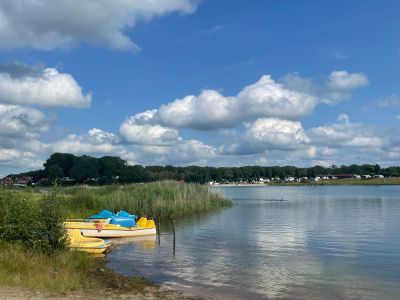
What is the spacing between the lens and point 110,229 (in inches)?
1336

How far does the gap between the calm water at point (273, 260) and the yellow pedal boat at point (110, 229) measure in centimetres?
141

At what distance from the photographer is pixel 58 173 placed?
501ft

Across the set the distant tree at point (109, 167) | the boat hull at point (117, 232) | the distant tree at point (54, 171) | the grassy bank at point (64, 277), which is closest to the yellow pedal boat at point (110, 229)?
the boat hull at point (117, 232)

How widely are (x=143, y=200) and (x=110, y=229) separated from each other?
14.8 m

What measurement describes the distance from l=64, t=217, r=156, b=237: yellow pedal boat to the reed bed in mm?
8104

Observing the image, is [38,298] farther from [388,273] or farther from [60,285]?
[388,273]

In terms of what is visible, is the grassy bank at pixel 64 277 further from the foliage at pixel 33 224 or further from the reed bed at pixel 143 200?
the reed bed at pixel 143 200

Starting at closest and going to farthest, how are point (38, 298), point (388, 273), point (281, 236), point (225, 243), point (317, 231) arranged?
1. point (38, 298)
2. point (388, 273)
3. point (225, 243)
4. point (281, 236)
5. point (317, 231)

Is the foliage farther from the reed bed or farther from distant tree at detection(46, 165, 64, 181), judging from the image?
distant tree at detection(46, 165, 64, 181)

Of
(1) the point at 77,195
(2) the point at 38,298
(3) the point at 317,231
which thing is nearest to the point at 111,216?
(1) the point at 77,195

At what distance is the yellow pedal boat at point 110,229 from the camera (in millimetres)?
32500

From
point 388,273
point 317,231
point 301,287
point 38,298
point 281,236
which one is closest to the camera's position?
point 38,298

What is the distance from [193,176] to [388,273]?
137m

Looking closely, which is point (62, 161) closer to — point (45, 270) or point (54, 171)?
point (54, 171)
